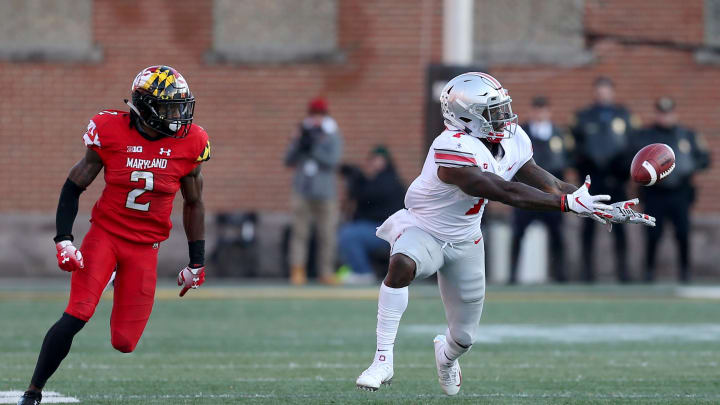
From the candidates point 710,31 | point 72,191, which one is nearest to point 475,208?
point 72,191

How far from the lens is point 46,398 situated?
22.7ft

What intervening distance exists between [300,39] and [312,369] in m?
9.29

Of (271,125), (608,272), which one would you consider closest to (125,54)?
(271,125)

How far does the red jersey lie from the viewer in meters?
6.64

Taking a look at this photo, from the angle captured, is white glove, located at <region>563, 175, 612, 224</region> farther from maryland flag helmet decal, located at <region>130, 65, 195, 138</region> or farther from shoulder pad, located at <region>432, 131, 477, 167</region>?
maryland flag helmet decal, located at <region>130, 65, 195, 138</region>

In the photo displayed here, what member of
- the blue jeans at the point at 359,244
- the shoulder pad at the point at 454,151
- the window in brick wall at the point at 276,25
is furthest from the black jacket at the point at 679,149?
the shoulder pad at the point at 454,151

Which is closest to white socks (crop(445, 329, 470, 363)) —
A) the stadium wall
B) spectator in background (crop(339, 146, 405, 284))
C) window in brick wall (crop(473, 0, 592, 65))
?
spectator in background (crop(339, 146, 405, 284))

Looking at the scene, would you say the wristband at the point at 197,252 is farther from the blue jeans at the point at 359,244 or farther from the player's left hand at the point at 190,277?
the blue jeans at the point at 359,244

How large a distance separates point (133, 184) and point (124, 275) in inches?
18.3

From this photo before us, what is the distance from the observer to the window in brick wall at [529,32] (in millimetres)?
17062

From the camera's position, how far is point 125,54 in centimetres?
1686

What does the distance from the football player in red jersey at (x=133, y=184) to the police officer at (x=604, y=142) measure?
8.81 m

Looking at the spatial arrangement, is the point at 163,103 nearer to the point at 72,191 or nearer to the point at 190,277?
the point at 72,191

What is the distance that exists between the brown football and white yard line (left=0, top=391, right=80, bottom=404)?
3059 mm
